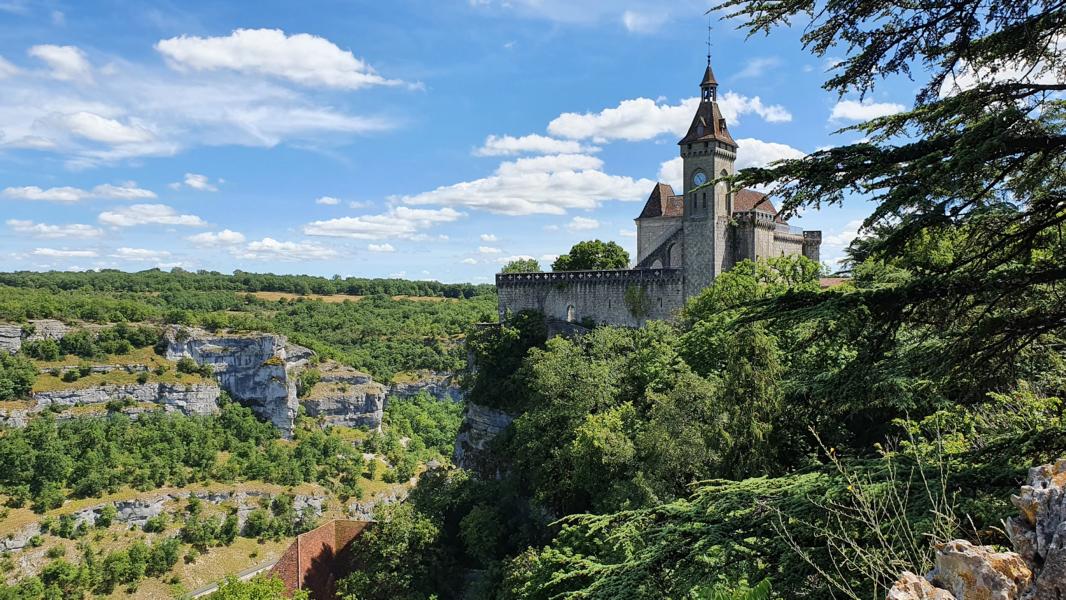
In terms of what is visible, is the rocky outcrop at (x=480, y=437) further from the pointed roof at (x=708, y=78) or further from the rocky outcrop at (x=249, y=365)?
the rocky outcrop at (x=249, y=365)

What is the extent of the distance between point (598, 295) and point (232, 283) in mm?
158276

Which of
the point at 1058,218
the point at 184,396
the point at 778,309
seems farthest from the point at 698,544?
the point at 184,396

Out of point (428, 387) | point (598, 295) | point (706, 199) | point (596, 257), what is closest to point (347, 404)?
point (428, 387)

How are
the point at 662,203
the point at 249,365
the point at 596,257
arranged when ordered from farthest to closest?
the point at 249,365 < the point at 596,257 < the point at 662,203

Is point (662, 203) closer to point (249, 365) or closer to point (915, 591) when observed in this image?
point (915, 591)

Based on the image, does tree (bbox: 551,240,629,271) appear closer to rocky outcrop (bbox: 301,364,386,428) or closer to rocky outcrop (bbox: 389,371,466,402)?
rocky outcrop (bbox: 301,364,386,428)

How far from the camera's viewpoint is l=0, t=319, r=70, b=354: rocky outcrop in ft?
298

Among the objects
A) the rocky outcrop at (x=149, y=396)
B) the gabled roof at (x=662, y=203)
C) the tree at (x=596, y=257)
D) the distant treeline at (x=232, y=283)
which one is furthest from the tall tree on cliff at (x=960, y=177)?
the distant treeline at (x=232, y=283)

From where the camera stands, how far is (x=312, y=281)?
181m

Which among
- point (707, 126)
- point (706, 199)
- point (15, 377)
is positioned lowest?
point (15, 377)

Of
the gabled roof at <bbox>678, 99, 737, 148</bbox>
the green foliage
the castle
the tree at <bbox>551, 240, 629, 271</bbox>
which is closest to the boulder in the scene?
the castle

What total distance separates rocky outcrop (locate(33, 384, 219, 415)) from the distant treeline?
2814 inches

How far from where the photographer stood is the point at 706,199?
3328 cm

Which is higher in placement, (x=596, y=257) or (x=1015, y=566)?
(x=596, y=257)
